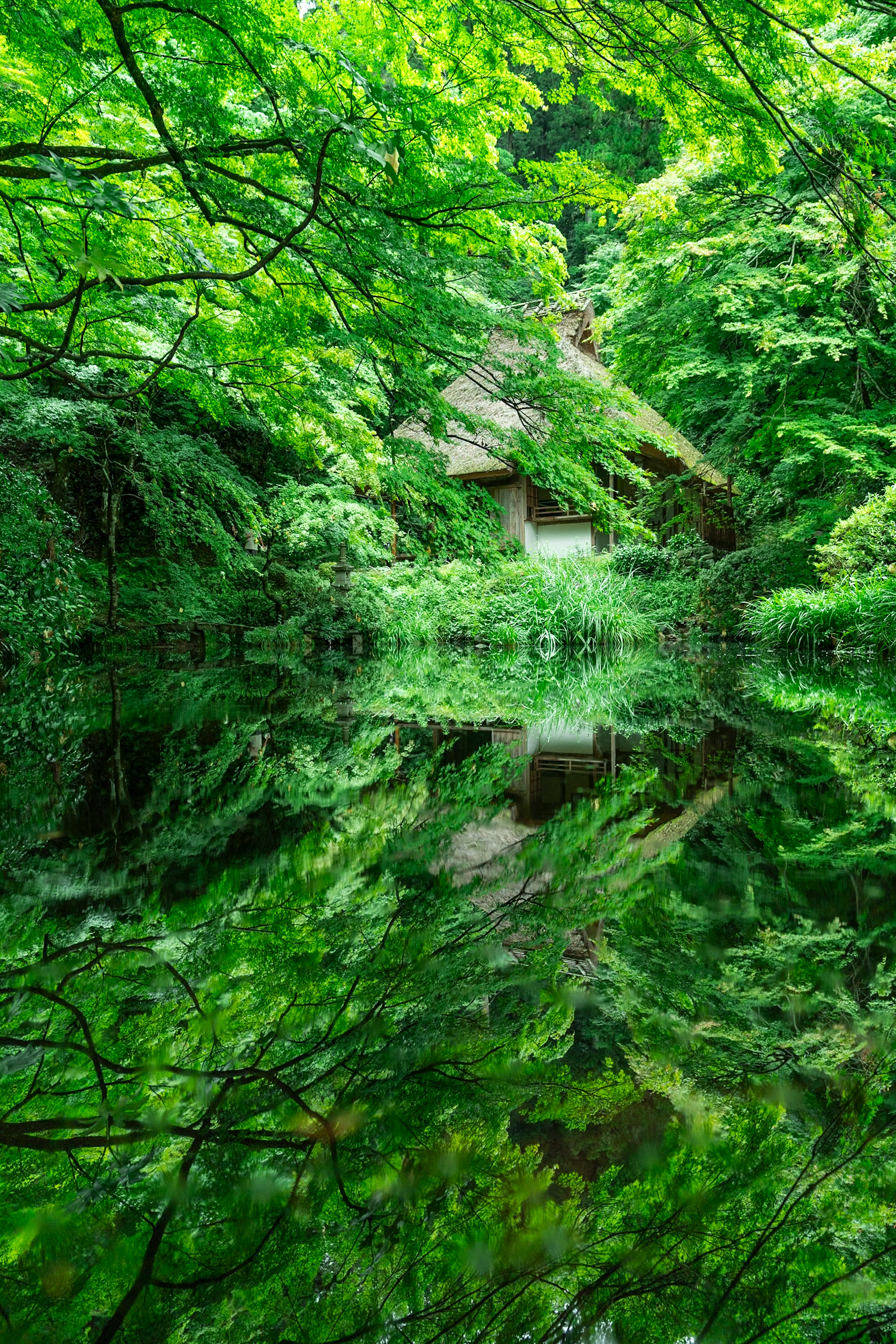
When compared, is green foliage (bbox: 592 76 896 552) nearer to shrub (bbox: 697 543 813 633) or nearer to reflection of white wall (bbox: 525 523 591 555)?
shrub (bbox: 697 543 813 633)

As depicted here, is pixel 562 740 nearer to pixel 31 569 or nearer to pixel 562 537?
pixel 31 569

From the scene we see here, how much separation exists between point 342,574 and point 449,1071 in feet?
36.5

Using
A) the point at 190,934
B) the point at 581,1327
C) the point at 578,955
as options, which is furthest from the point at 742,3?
the point at 581,1327

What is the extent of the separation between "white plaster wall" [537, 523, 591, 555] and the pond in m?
15.1

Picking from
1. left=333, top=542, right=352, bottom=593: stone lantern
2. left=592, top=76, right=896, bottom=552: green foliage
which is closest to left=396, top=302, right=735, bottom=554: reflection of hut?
left=592, top=76, right=896, bottom=552: green foliage

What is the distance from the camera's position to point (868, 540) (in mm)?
9781

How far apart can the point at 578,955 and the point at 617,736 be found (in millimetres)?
2527

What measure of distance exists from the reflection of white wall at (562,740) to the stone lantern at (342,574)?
7890 millimetres

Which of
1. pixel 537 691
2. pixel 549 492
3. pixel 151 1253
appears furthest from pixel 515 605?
pixel 151 1253

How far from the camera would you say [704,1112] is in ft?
3.01

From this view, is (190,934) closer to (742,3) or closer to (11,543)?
(742,3)

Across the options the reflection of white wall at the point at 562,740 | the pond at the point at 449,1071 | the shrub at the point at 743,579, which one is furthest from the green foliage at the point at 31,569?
the shrub at the point at 743,579

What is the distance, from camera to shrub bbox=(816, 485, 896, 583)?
9.60 meters

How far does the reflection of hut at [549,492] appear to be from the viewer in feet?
51.6
